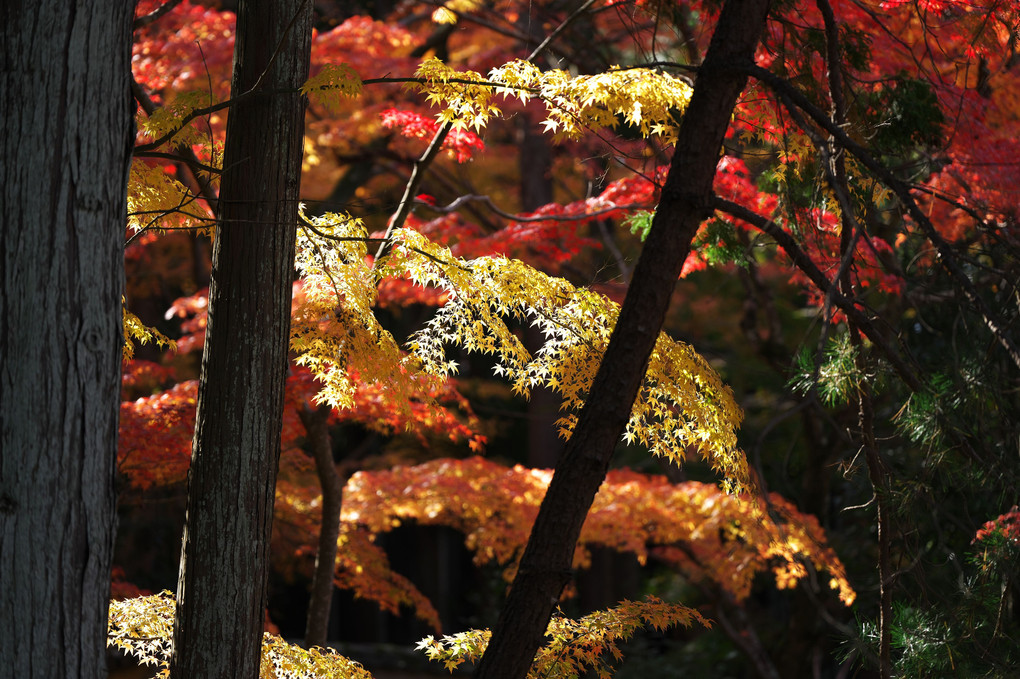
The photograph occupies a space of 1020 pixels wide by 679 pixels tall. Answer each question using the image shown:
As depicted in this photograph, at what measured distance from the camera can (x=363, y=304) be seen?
13.2 feet

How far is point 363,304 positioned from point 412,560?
10.6 meters

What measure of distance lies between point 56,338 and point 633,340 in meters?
1.88

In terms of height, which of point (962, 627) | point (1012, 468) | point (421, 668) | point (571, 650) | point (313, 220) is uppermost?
point (313, 220)

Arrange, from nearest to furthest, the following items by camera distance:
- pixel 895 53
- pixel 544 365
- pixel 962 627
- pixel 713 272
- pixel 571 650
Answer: pixel 962 627 → pixel 544 365 → pixel 571 650 → pixel 895 53 → pixel 713 272

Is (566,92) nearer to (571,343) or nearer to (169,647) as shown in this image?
(571,343)

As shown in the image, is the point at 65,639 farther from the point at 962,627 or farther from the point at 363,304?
the point at 962,627

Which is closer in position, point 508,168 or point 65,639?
point 65,639

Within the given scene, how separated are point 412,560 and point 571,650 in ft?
32.9

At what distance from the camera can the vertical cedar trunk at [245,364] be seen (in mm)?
3250

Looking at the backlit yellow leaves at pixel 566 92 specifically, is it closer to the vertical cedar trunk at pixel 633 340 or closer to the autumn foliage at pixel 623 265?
the autumn foliage at pixel 623 265

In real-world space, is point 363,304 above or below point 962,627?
above

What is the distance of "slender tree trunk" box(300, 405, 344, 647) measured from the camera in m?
5.33

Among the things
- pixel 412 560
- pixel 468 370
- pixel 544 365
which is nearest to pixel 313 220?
pixel 544 365

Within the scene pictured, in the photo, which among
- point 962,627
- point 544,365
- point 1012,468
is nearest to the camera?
point 1012,468
